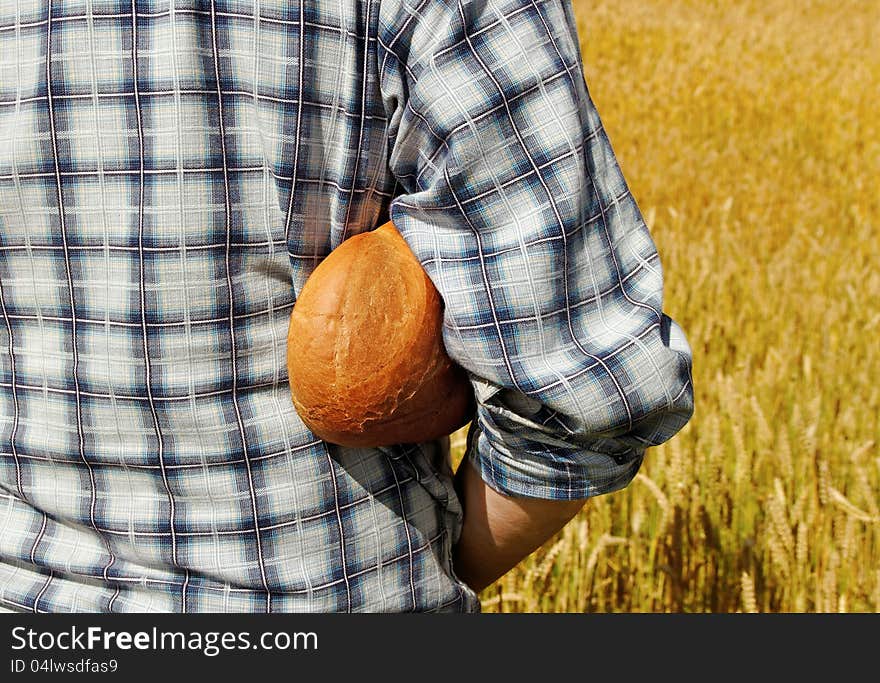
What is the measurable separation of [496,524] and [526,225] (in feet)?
1.23

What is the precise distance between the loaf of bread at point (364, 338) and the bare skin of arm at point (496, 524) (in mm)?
187

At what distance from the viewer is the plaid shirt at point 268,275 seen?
3.02ft

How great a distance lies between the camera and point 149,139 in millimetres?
941

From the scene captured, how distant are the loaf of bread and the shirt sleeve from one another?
24mm

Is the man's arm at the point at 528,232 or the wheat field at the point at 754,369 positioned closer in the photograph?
the man's arm at the point at 528,232

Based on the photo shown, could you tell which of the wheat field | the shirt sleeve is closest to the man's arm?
the shirt sleeve

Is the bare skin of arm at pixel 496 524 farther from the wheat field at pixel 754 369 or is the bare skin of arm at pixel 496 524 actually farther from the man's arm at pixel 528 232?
the wheat field at pixel 754 369

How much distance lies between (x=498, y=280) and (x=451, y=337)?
0.08 metres

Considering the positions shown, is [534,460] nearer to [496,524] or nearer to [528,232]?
[496,524]

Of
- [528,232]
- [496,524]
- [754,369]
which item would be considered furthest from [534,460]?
[754,369]

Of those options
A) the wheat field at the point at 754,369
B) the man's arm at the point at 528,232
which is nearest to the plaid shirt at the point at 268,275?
the man's arm at the point at 528,232

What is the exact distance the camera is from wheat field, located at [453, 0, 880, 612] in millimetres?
2252

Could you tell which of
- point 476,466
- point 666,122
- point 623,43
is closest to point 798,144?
point 666,122

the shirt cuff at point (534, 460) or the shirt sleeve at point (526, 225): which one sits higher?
the shirt sleeve at point (526, 225)
